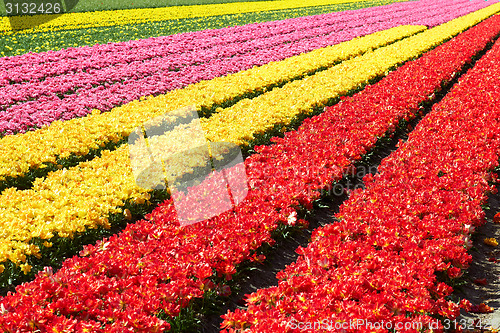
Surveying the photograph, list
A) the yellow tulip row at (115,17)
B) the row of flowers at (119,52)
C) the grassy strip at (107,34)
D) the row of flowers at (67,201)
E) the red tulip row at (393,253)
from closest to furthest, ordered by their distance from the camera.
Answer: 1. the red tulip row at (393,253)
2. the row of flowers at (67,201)
3. the row of flowers at (119,52)
4. the grassy strip at (107,34)
5. the yellow tulip row at (115,17)

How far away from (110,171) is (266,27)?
2218cm

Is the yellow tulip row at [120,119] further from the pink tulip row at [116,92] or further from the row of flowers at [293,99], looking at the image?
the row of flowers at [293,99]

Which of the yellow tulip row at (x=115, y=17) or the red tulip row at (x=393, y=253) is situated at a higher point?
the yellow tulip row at (x=115, y=17)

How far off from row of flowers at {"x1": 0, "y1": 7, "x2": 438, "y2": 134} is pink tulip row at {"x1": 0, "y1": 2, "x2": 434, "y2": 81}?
0.73 meters

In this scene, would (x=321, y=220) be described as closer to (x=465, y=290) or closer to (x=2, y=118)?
(x=465, y=290)

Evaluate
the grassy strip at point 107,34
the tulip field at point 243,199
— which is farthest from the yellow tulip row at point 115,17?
the tulip field at point 243,199

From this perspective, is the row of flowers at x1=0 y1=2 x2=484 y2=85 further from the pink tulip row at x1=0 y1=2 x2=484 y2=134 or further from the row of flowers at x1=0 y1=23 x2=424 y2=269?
the row of flowers at x1=0 y1=23 x2=424 y2=269

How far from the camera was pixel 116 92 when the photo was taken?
39.5 feet

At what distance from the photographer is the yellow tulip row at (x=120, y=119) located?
276 inches

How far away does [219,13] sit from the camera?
3438 cm

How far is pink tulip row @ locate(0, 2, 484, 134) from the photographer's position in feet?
31.5

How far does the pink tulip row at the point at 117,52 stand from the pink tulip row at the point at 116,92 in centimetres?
216

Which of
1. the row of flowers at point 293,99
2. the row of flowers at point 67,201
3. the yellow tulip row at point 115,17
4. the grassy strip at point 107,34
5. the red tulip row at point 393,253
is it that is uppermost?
the yellow tulip row at point 115,17

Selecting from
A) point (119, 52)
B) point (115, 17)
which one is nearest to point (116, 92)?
point (119, 52)
